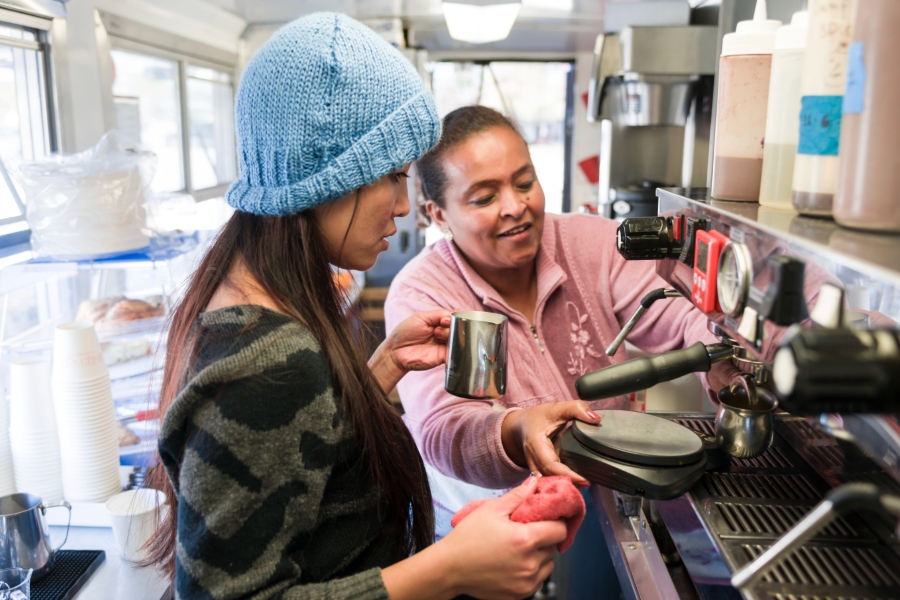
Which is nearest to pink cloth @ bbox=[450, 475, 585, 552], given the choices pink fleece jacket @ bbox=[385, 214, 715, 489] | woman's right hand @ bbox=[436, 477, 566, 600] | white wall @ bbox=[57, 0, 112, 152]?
woman's right hand @ bbox=[436, 477, 566, 600]

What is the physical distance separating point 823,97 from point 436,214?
111 centimetres

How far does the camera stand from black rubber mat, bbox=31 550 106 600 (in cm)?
113

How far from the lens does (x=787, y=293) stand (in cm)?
57

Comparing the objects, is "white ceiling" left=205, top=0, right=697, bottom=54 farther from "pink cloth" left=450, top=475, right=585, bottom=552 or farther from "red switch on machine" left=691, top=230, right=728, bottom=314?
"pink cloth" left=450, top=475, right=585, bottom=552

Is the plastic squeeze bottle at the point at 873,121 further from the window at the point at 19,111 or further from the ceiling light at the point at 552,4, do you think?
the ceiling light at the point at 552,4

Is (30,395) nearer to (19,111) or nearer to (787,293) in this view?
(19,111)

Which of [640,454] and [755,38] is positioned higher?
[755,38]

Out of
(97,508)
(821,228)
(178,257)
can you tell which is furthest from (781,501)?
(178,257)

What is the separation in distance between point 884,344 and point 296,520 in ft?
1.85

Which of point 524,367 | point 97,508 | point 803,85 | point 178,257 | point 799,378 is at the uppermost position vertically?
point 803,85

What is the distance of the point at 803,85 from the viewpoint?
69cm

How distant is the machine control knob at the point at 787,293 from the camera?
568 millimetres

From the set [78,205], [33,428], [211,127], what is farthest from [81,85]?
[211,127]

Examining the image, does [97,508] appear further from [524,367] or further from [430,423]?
[524,367]
